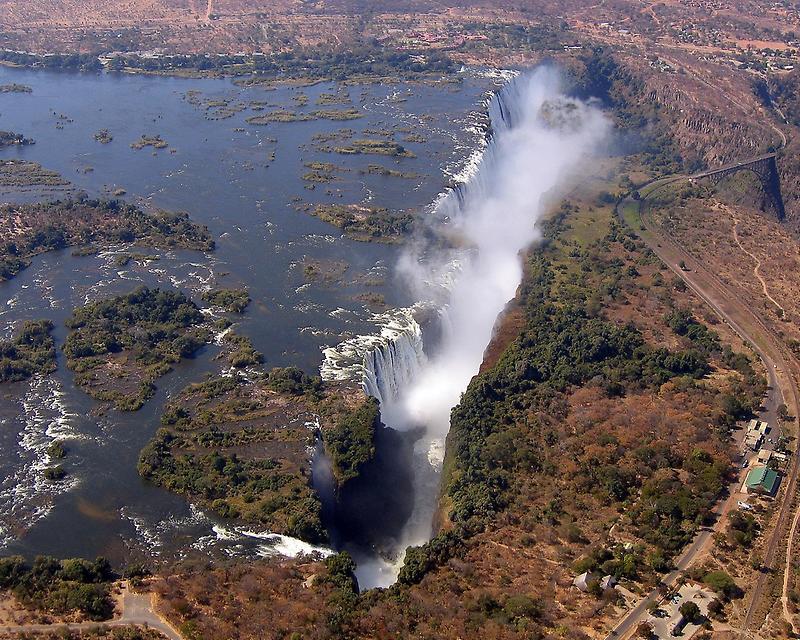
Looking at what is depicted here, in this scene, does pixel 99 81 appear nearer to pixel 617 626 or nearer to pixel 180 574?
pixel 180 574

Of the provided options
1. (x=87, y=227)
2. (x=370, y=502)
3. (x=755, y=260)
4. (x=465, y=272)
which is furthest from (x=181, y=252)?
(x=755, y=260)

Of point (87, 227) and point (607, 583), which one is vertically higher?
point (607, 583)

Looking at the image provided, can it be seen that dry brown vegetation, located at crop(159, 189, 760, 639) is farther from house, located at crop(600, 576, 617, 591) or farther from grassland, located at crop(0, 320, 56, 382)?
grassland, located at crop(0, 320, 56, 382)

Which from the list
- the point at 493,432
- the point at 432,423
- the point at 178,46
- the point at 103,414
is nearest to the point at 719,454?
the point at 493,432

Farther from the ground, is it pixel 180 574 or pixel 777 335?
pixel 777 335

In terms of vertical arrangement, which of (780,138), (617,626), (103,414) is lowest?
(103,414)

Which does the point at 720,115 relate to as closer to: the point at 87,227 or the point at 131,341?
the point at 87,227
